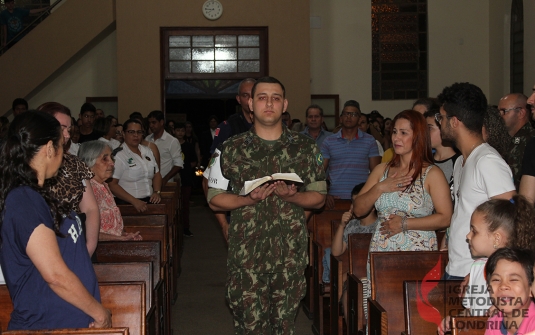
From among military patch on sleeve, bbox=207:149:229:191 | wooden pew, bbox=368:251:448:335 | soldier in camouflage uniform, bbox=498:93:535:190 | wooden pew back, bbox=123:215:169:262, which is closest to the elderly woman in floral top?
wooden pew back, bbox=123:215:169:262

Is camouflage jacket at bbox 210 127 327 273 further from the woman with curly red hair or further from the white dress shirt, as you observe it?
the white dress shirt

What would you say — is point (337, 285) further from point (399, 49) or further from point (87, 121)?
point (399, 49)

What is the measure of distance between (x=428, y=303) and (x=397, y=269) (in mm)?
414

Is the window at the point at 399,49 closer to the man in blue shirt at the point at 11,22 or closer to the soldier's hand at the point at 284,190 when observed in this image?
the man in blue shirt at the point at 11,22

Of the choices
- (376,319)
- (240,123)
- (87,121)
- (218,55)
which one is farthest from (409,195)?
(218,55)

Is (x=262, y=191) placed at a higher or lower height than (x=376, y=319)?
higher

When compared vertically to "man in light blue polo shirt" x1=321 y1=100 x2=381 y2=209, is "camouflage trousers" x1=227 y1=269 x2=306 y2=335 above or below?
below

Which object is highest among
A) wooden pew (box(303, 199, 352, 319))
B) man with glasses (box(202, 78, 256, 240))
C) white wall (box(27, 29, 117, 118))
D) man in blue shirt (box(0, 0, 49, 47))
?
man in blue shirt (box(0, 0, 49, 47))

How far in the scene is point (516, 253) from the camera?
8.04ft

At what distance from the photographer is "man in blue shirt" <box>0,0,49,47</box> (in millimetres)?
13961

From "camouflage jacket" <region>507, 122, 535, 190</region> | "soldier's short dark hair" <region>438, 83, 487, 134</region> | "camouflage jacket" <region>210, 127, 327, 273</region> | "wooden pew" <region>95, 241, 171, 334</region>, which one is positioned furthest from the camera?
"camouflage jacket" <region>507, 122, 535, 190</region>

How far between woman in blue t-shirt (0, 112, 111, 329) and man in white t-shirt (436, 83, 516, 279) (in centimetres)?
175

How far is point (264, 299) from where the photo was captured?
11.0 ft

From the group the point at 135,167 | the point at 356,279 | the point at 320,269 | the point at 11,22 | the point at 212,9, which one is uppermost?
the point at 212,9
